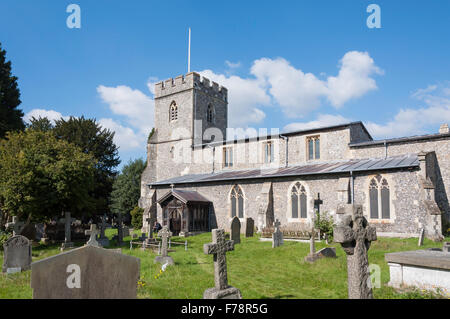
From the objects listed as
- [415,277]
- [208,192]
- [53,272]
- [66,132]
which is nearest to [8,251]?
[53,272]

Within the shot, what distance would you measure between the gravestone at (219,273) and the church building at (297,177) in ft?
30.7

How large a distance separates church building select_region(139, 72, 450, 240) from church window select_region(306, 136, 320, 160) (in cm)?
8

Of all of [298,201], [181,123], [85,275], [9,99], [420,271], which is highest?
[9,99]

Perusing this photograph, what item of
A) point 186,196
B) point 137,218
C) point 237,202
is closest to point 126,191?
point 137,218

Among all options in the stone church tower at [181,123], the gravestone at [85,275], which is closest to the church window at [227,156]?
the stone church tower at [181,123]

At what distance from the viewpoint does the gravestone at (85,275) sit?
4.35 meters

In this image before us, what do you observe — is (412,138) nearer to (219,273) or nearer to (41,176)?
(219,273)

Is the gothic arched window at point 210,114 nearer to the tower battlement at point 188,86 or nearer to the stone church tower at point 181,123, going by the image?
the stone church tower at point 181,123

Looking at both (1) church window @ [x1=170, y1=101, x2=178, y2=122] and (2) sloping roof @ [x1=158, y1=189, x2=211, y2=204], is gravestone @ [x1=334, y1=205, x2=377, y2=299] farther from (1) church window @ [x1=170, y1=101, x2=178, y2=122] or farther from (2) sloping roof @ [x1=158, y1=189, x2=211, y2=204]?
(1) church window @ [x1=170, y1=101, x2=178, y2=122]

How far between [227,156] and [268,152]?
4408 mm

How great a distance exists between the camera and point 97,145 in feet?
116

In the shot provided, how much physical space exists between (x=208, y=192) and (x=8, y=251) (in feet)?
51.3

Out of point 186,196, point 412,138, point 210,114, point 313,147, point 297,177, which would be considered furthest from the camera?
point 210,114

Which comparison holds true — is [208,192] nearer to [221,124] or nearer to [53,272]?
[221,124]
